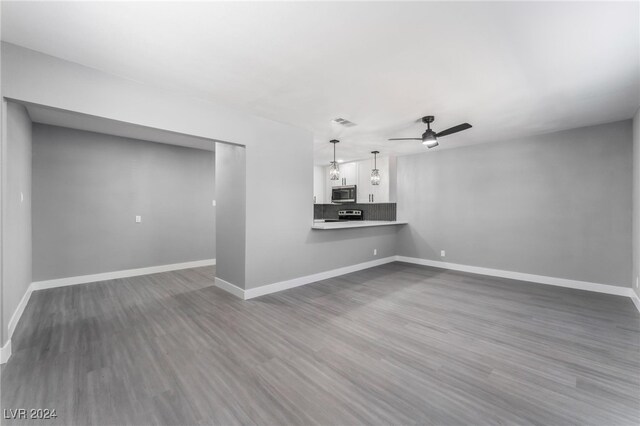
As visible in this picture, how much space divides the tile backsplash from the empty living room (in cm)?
95

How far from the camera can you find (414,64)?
249 centimetres

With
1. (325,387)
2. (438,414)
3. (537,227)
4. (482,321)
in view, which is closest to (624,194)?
(537,227)

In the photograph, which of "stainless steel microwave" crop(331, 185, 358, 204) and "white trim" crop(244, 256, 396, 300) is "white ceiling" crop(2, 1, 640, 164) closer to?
"white trim" crop(244, 256, 396, 300)

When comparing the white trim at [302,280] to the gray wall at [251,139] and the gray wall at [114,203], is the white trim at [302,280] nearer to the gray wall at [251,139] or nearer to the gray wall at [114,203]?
the gray wall at [251,139]

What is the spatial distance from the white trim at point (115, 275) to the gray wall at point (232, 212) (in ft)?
5.57

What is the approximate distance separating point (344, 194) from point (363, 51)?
17.8 ft

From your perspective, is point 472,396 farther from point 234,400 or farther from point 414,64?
point 414,64

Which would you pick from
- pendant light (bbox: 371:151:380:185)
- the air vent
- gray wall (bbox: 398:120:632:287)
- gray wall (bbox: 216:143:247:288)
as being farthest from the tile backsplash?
gray wall (bbox: 216:143:247:288)

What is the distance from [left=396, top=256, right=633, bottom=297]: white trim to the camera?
4133mm

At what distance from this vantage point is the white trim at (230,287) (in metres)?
3.87

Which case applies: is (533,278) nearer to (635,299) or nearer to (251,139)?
(635,299)

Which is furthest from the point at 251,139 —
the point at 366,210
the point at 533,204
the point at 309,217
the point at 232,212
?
the point at 533,204

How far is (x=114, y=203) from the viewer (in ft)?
15.9

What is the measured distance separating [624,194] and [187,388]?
6138 millimetres
